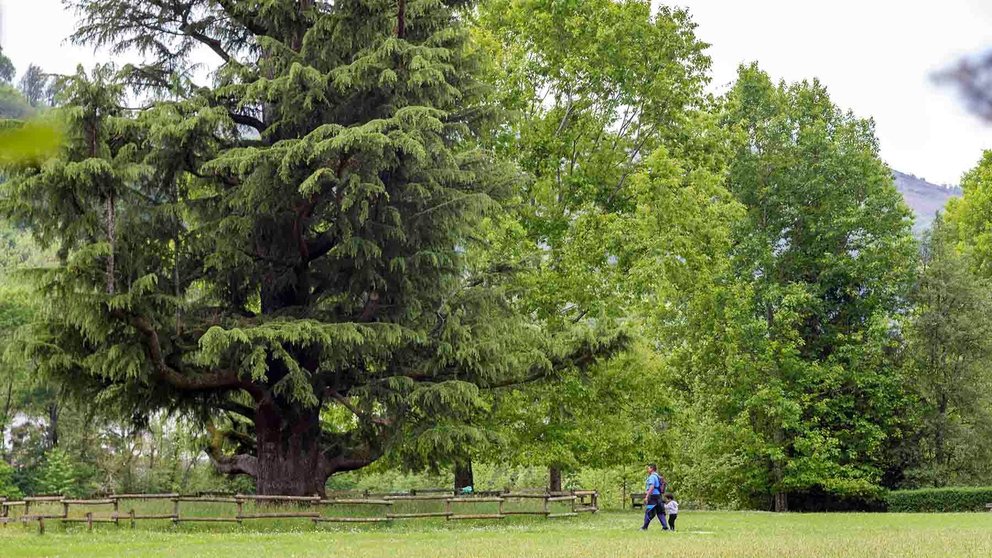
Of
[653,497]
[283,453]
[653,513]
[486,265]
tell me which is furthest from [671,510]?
[283,453]

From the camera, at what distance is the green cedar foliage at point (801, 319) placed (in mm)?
40219

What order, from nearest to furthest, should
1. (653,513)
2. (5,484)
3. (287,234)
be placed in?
(653,513) < (287,234) < (5,484)

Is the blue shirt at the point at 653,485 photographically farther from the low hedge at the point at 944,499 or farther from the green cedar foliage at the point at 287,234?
the low hedge at the point at 944,499

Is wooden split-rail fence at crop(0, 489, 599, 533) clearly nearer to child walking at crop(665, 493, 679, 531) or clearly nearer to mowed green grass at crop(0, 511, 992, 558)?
mowed green grass at crop(0, 511, 992, 558)

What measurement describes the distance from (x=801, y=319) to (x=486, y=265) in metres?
20.4

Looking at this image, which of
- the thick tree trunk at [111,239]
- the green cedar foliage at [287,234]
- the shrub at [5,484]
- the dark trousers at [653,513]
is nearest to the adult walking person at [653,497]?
the dark trousers at [653,513]

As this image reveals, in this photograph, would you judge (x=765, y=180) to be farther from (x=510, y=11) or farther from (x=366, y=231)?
(x=366, y=231)

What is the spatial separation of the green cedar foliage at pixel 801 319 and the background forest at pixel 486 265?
0.14 m

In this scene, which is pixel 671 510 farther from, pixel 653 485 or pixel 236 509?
pixel 236 509

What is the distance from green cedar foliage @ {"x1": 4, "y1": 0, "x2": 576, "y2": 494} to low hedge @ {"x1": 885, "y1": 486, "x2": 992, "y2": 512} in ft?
63.2

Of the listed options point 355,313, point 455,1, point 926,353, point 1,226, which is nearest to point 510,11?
point 455,1

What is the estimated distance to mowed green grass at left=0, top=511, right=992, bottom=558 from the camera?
1669 centimetres

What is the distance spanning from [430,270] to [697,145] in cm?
1478

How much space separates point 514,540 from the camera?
65.1ft
